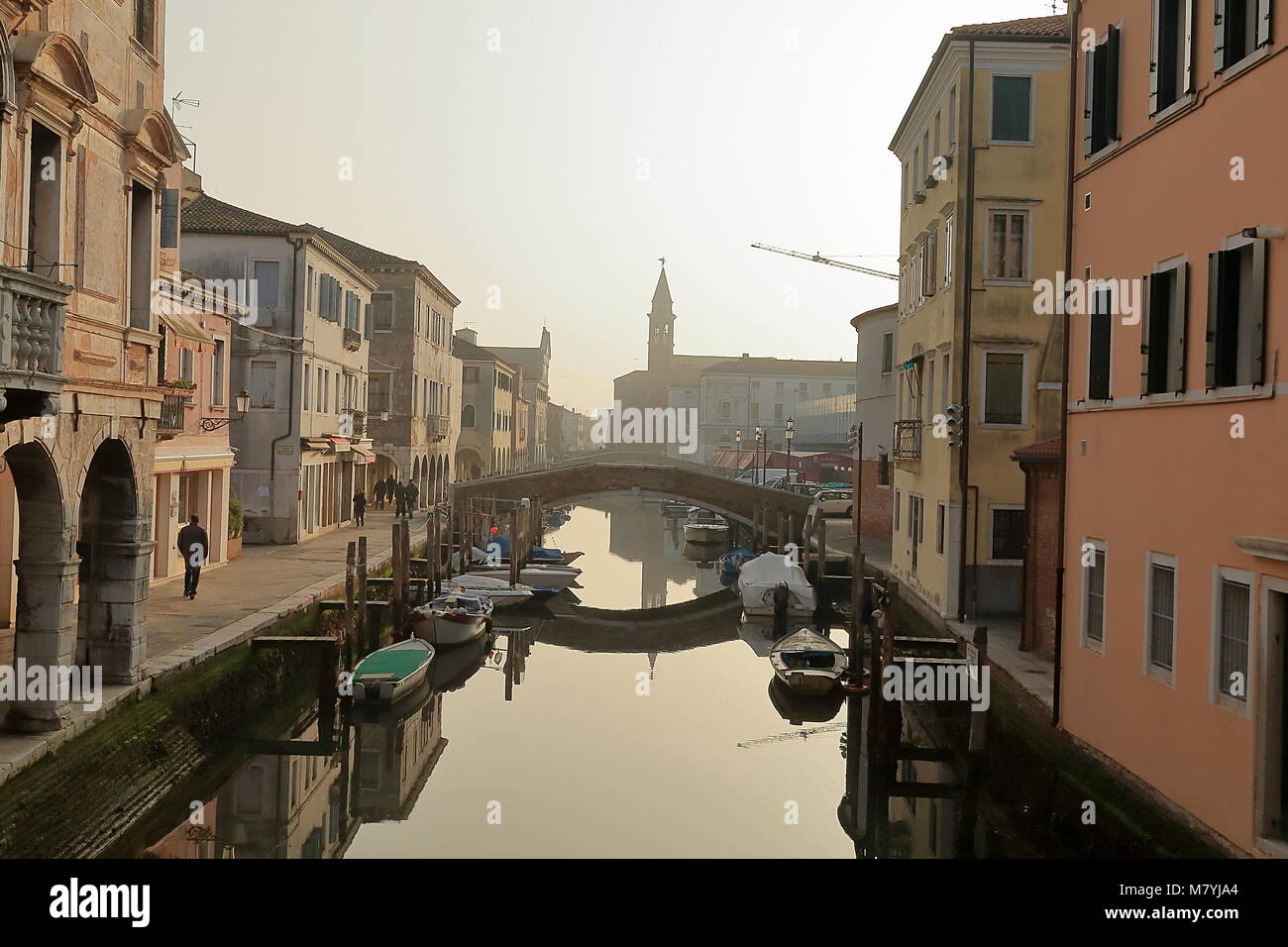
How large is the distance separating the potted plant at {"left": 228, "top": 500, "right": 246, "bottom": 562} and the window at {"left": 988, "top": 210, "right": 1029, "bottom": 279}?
16.1 m

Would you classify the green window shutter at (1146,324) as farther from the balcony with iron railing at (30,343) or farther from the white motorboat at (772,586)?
the white motorboat at (772,586)

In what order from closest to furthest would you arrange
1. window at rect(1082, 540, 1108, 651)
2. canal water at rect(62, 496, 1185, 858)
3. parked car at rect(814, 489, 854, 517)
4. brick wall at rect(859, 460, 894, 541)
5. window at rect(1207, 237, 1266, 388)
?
window at rect(1207, 237, 1266, 388), window at rect(1082, 540, 1108, 651), canal water at rect(62, 496, 1185, 858), brick wall at rect(859, 460, 894, 541), parked car at rect(814, 489, 854, 517)

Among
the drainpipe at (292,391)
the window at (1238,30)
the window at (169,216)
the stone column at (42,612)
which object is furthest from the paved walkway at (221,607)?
the window at (1238,30)

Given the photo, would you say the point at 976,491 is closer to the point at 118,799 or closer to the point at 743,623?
the point at 743,623

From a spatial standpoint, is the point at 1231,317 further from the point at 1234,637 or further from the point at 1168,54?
the point at 1168,54

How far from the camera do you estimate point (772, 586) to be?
27891 mm

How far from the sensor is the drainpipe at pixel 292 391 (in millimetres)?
28250

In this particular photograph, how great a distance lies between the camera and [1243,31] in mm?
8562

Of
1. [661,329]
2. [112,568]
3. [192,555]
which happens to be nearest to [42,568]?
[112,568]

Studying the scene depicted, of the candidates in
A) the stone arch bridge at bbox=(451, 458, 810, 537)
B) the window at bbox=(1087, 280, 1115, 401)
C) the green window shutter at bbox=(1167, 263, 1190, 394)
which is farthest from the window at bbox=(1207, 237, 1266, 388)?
the stone arch bridge at bbox=(451, 458, 810, 537)

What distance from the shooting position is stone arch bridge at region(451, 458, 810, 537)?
133ft

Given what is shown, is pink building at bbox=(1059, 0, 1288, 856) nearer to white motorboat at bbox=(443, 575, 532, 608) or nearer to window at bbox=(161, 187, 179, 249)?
window at bbox=(161, 187, 179, 249)

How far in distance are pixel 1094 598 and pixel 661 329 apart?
453 feet

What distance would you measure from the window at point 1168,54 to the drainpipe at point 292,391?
73.1 ft
